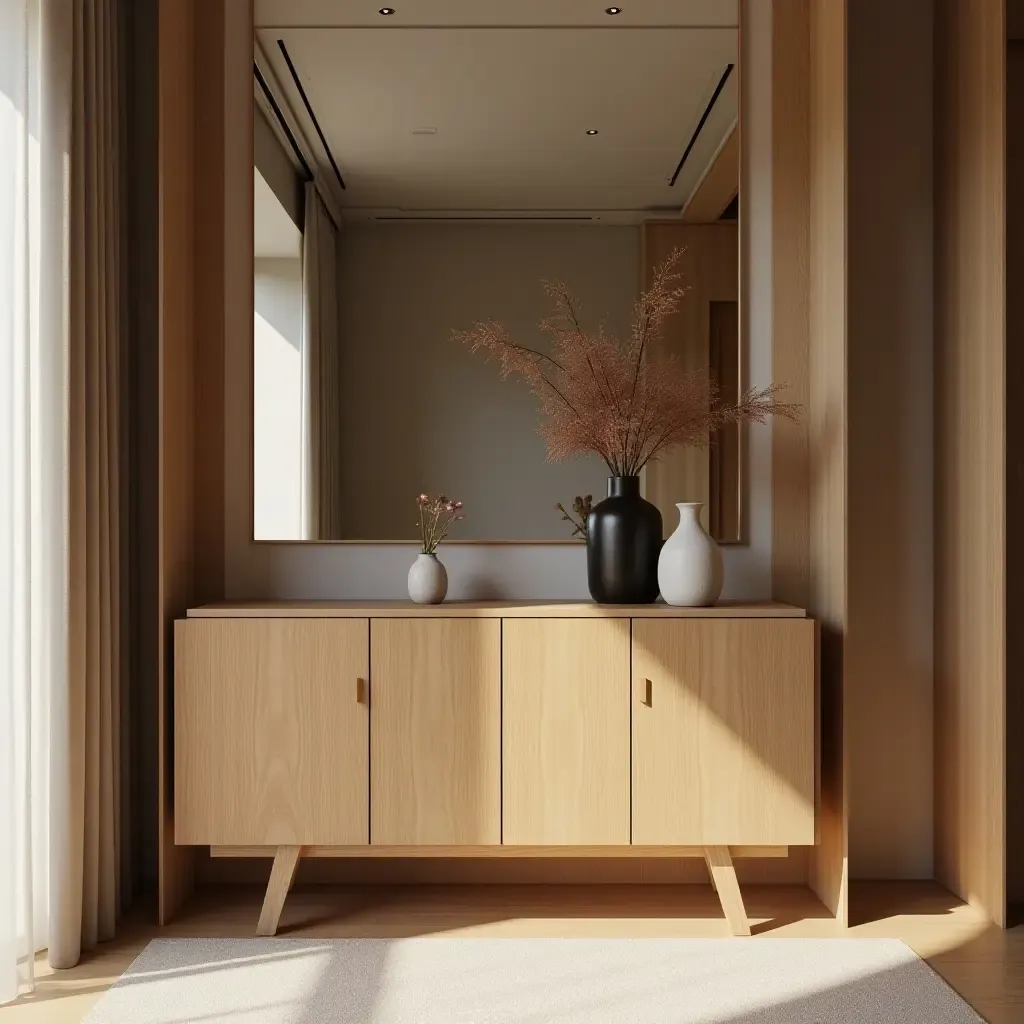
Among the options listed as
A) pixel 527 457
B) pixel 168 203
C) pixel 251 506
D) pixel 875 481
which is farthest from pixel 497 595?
pixel 168 203

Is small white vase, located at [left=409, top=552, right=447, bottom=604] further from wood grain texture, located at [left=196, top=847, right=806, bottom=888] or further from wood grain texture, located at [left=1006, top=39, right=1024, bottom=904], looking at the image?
wood grain texture, located at [left=1006, top=39, right=1024, bottom=904]

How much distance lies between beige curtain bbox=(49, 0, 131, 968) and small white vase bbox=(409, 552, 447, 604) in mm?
674

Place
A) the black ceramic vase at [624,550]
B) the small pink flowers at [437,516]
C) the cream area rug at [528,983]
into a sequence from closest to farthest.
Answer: the cream area rug at [528,983] < the black ceramic vase at [624,550] < the small pink flowers at [437,516]

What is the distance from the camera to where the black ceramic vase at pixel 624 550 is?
7.79ft

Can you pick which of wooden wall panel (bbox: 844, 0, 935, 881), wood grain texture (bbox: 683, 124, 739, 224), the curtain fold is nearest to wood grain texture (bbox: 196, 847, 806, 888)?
wooden wall panel (bbox: 844, 0, 935, 881)

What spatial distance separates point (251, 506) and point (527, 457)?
2.34ft

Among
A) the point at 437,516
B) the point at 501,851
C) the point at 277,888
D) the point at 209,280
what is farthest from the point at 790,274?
the point at 277,888

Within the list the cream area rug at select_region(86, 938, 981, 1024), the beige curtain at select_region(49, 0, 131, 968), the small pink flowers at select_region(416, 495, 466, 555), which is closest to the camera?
the cream area rug at select_region(86, 938, 981, 1024)

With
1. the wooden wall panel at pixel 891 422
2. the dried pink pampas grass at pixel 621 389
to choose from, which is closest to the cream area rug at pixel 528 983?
the wooden wall panel at pixel 891 422

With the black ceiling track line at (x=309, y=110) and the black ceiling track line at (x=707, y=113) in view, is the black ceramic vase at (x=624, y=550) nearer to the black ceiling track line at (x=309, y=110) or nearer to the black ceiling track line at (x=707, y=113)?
the black ceiling track line at (x=707, y=113)

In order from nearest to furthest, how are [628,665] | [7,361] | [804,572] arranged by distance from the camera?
1. [7,361]
2. [628,665]
3. [804,572]

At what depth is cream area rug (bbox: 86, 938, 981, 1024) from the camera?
1857mm

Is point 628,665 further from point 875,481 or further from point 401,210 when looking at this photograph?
point 401,210

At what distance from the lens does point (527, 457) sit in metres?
2.61
